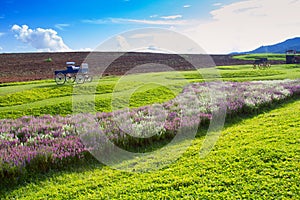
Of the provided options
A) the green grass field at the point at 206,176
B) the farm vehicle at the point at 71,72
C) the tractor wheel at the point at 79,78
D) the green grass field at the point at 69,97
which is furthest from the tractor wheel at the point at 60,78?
the green grass field at the point at 206,176

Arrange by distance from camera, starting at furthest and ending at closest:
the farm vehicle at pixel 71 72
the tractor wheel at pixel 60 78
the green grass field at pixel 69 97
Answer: the tractor wheel at pixel 60 78 → the farm vehicle at pixel 71 72 → the green grass field at pixel 69 97

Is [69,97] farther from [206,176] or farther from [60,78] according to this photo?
[206,176]

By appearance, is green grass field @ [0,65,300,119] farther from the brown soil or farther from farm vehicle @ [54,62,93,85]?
the brown soil

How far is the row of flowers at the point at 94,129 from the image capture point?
711cm

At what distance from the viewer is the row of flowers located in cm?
711

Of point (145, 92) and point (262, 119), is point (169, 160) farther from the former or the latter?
point (145, 92)

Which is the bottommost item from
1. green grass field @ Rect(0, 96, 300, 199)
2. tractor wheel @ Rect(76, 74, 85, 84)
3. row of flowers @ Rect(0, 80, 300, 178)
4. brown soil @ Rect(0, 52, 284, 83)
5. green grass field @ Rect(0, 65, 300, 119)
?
green grass field @ Rect(0, 96, 300, 199)

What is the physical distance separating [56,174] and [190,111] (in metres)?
6.33

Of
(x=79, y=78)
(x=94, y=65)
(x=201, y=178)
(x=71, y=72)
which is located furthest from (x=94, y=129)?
(x=94, y=65)

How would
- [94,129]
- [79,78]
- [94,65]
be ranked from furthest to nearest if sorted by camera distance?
[94,65], [79,78], [94,129]

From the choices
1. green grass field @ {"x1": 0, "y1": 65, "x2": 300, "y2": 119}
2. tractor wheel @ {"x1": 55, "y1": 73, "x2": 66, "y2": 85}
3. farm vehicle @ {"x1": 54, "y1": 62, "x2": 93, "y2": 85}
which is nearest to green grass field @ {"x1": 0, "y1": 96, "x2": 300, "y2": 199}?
green grass field @ {"x1": 0, "y1": 65, "x2": 300, "y2": 119}

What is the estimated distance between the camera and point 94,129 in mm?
8914

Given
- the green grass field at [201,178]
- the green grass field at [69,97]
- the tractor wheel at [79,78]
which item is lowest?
the green grass field at [201,178]

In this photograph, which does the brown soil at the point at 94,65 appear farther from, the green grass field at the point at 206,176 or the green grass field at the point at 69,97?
the green grass field at the point at 206,176
